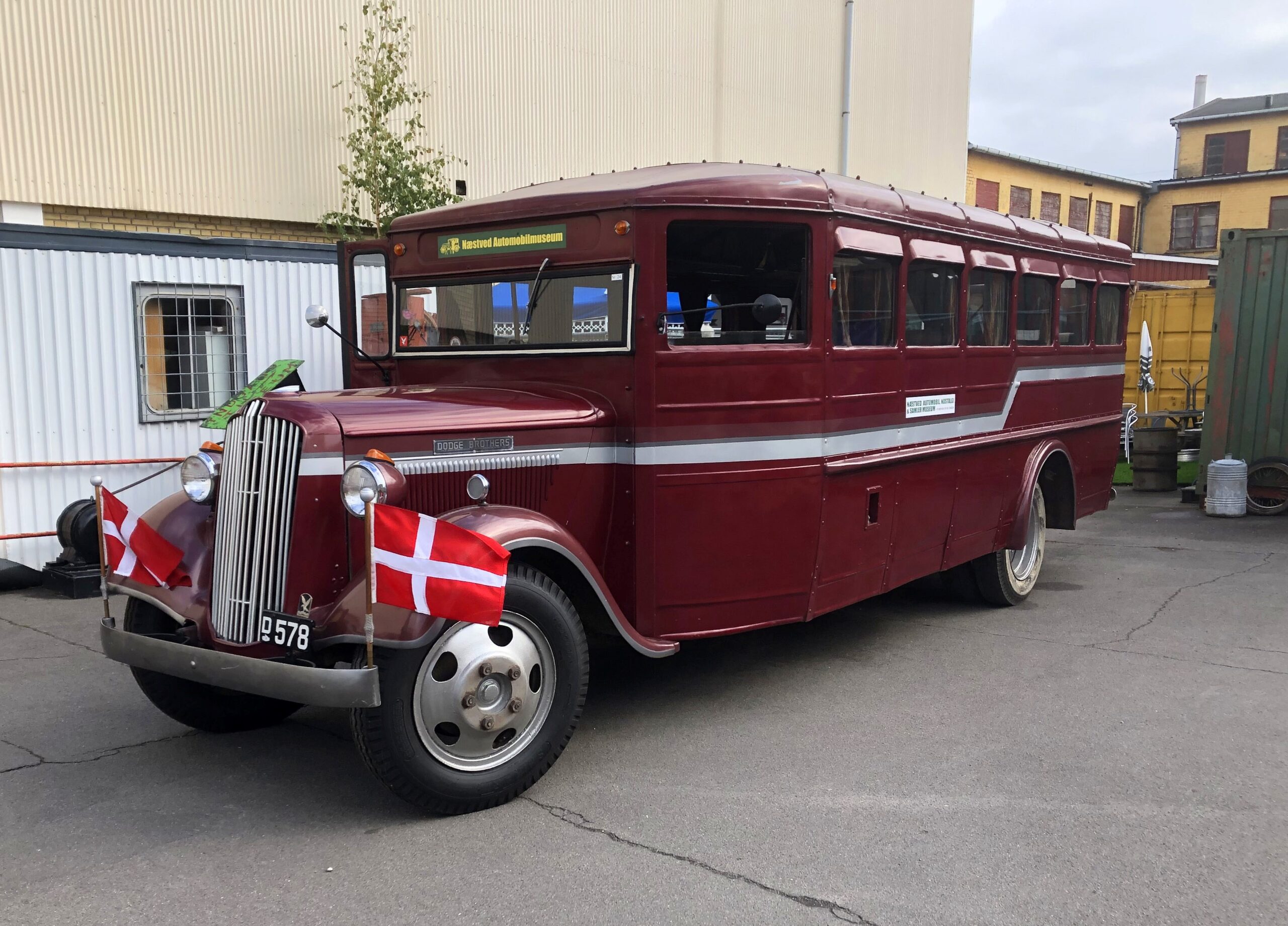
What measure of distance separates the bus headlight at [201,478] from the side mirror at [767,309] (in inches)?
95.4

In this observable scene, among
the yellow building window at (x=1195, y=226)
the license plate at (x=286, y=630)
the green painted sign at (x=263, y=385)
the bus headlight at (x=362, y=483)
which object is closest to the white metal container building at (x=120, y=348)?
the green painted sign at (x=263, y=385)

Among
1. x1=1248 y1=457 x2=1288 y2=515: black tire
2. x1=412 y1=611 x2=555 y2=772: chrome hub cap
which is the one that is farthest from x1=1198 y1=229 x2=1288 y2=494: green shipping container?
x1=412 y1=611 x2=555 y2=772: chrome hub cap

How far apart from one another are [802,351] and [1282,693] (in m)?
3.15

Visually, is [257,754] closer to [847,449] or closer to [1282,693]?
[847,449]

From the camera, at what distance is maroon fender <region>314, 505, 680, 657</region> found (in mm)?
3814

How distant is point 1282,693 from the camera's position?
5.56m

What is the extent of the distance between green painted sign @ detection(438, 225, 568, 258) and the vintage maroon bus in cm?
1

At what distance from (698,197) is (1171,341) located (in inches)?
629

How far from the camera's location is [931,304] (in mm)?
6289

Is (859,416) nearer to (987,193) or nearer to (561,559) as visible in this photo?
(561,559)

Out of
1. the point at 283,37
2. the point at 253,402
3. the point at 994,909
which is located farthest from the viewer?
the point at 283,37

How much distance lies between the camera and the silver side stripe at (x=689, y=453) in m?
4.28

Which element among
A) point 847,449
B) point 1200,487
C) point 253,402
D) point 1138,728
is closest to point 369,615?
point 253,402

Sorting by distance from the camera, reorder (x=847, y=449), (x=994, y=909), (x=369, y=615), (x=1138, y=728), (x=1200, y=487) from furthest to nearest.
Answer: (x=1200, y=487), (x=847, y=449), (x=1138, y=728), (x=369, y=615), (x=994, y=909)
